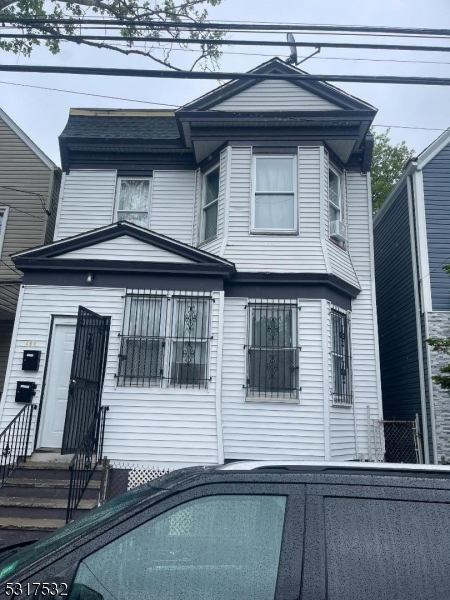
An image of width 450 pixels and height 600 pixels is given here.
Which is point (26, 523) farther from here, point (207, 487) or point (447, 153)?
point (447, 153)

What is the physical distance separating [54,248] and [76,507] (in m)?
4.34

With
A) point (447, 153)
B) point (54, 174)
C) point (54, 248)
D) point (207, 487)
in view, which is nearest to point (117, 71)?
point (54, 248)

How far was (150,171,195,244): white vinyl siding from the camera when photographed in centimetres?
1093

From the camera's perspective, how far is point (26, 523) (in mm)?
6441

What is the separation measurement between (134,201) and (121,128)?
5.59 feet

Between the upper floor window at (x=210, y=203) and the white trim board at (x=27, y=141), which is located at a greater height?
the white trim board at (x=27, y=141)

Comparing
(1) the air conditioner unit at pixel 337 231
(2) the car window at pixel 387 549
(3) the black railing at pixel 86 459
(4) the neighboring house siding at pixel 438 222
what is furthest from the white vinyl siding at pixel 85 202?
(2) the car window at pixel 387 549

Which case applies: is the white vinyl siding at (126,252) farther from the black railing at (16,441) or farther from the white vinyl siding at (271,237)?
the black railing at (16,441)

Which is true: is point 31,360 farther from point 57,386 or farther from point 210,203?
point 210,203

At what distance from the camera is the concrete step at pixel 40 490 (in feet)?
23.5

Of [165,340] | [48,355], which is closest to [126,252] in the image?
[165,340]

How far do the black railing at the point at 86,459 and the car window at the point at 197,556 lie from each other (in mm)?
4440

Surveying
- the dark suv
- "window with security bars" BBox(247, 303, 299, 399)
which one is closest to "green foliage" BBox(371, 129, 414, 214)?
"window with security bars" BBox(247, 303, 299, 399)

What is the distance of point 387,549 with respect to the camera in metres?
2.07
